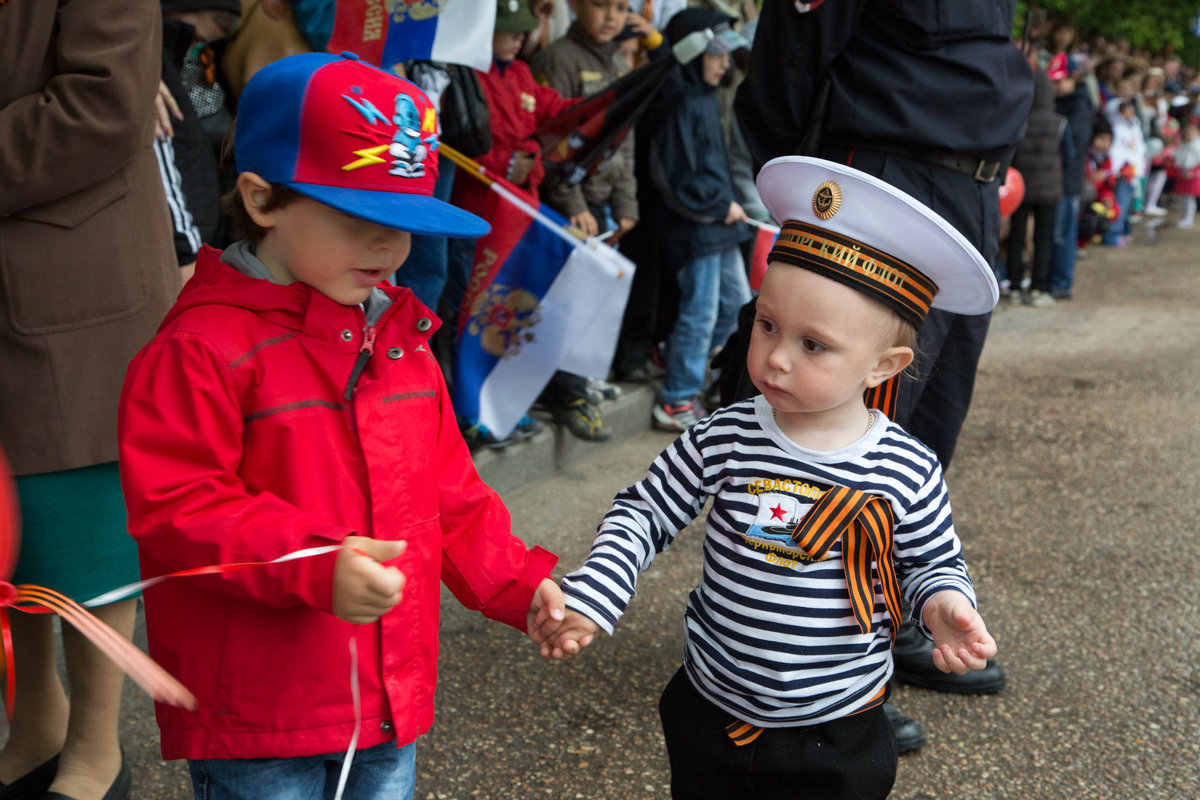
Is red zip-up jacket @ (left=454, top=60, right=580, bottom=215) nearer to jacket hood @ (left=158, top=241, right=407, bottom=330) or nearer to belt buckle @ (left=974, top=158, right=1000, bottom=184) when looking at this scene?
belt buckle @ (left=974, top=158, right=1000, bottom=184)

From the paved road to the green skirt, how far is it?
1.96 feet

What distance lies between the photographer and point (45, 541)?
2.16 meters

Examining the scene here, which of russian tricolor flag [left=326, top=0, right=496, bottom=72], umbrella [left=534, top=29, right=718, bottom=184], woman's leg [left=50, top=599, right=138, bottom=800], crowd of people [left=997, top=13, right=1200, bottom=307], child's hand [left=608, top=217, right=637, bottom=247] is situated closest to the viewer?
woman's leg [left=50, top=599, right=138, bottom=800]

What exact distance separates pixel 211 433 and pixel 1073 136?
9662 millimetres

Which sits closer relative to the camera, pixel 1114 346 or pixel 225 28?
pixel 225 28

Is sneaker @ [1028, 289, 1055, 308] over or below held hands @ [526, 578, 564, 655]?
below

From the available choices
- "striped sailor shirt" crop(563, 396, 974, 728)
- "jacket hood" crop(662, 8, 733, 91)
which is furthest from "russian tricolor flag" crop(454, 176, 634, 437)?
"striped sailor shirt" crop(563, 396, 974, 728)

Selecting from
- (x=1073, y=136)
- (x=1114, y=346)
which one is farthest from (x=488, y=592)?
(x=1073, y=136)

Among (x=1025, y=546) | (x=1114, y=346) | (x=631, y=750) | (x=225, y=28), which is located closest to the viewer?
(x=631, y=750)

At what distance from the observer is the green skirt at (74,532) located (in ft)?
7.06

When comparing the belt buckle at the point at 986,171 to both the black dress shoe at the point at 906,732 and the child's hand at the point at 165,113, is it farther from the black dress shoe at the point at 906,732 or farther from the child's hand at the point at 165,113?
the child's hand at the point at 165,113

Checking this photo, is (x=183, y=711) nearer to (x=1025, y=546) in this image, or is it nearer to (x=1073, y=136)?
(x=1025, y=546)

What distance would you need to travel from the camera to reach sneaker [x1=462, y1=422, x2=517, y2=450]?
4.25 meters

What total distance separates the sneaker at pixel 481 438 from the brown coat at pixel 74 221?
206 centimetres
